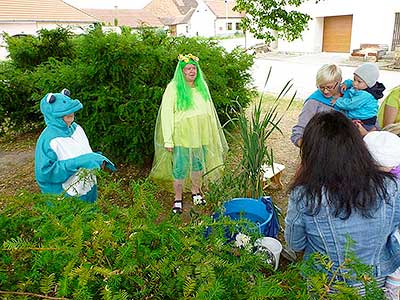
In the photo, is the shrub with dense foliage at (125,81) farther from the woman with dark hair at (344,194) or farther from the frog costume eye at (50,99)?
the woman with dark hair at (344,194)

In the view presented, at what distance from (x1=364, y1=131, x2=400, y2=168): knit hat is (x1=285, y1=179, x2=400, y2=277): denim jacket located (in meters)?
0.29

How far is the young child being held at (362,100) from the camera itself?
2.63m

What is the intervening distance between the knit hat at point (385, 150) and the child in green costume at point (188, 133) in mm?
1382

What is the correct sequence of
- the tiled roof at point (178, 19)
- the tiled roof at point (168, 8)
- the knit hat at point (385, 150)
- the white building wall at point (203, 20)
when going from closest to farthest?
the knit hat at point (385, 150) < the tiled roof at point (178, 19) < the white building wall at point (203, 20) < the tiled roof at point (168, 8)

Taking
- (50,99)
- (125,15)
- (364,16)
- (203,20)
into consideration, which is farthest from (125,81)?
(203,20)

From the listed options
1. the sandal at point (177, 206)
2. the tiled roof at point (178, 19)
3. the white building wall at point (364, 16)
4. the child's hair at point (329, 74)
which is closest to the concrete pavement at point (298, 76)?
the white building wall at point (364, 16)

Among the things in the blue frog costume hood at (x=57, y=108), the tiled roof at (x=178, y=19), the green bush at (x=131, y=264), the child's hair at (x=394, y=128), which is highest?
the tiled roof at (x=178, y=19)

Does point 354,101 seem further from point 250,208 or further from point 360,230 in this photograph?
point 360,230

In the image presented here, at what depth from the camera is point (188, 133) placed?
10.6 ft

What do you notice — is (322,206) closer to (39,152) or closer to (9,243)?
(9,243)

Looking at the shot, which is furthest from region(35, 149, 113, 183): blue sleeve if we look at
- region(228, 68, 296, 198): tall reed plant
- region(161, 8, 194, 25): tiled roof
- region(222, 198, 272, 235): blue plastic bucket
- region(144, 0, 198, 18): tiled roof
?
region(144, 0, 198, 18): tiled roof

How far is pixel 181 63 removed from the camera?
3.13 m

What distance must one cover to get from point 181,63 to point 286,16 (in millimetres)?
1881

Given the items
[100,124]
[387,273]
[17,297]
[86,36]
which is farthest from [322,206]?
[86,36]
